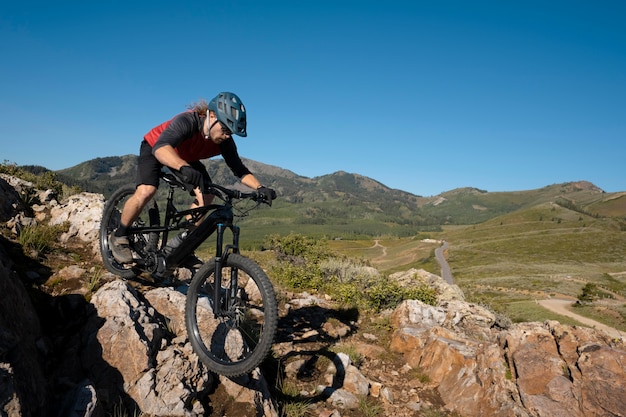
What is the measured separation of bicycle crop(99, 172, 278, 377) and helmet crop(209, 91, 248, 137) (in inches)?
36.3

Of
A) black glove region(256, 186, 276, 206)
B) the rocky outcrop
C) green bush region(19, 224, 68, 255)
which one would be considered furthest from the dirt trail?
green bush region(19, 224, 68, 255)

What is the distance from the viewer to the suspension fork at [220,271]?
4.90 m

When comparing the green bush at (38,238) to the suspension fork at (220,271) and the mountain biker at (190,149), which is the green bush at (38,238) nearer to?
the mountain biker at (190,149)

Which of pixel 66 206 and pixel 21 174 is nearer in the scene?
pixel 66 206

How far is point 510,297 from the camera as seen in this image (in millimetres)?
62906

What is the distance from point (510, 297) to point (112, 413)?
71.4m

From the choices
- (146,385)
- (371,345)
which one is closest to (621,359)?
(371,345)

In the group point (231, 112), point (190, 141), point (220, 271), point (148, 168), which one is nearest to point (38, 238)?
point (148, 168)

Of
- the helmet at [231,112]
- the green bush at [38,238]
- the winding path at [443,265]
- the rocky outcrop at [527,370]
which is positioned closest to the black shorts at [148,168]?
the helmet at [231,112]

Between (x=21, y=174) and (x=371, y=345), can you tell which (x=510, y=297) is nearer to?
(x=371, y=345)

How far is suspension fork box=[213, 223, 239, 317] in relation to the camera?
490 cm

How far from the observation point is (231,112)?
16.7 feet

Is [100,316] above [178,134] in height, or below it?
below

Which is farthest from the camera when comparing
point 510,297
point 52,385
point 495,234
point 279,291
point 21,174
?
point 495,234
